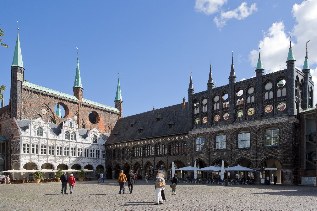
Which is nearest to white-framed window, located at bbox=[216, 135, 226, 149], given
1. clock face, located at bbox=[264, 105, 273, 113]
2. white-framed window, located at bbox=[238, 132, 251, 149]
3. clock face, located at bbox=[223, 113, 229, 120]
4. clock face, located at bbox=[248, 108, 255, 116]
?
clock face, located at bbox=[223, 113, 229, 120]

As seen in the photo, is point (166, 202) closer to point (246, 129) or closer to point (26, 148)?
point (246, 129)

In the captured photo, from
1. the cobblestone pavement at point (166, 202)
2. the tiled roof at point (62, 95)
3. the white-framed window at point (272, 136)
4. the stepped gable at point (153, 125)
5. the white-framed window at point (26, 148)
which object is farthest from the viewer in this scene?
the tiled roof at point (62, 95)

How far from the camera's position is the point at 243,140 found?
52.8m

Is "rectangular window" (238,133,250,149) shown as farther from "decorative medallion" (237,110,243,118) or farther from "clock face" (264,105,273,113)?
"clock face" (264,105,273,113)

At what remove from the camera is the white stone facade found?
211ft

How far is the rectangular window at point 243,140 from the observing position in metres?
52.2

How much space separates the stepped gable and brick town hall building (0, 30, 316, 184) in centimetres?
24

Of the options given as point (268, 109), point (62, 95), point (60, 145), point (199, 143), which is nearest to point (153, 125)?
point (199, 143)

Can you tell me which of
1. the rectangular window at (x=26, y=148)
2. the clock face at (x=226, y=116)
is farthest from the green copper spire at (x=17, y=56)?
the clock face at (x=226, y=116)

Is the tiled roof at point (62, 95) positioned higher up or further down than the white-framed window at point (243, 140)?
higher up

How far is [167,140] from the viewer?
65.1 meters

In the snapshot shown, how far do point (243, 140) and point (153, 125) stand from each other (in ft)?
72.0

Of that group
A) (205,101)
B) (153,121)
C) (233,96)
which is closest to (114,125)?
(153,121)

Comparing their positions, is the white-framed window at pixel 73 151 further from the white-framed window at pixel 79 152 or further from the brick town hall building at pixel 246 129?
the brick town hall building at pixel 246 129
